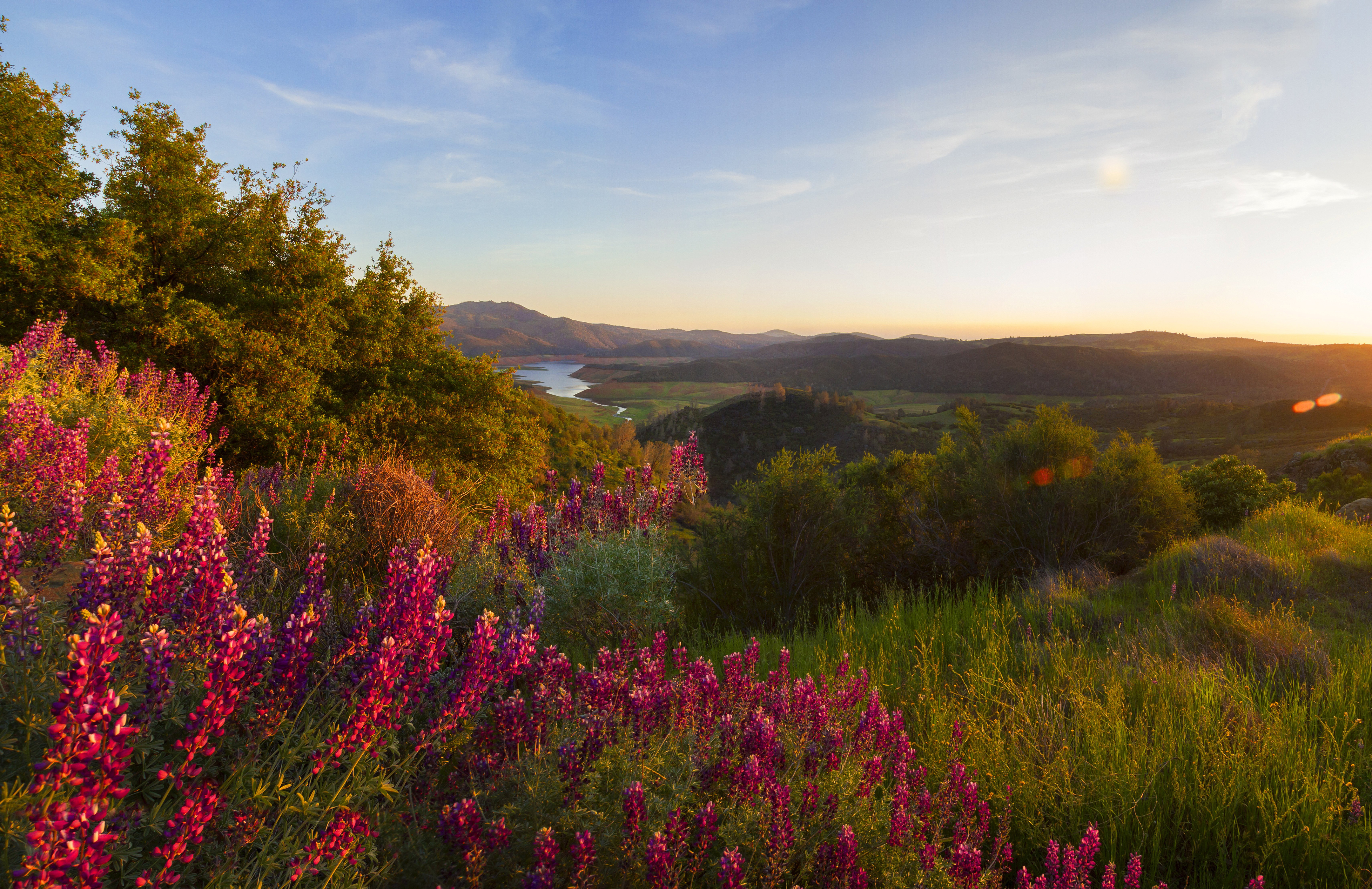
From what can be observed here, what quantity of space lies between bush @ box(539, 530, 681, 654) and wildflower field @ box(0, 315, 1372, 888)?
0.92ft

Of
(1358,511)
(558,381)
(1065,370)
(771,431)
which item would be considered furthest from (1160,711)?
(558,381)

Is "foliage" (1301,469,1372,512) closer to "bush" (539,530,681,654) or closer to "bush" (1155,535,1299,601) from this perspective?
"bush" (1155,535,1299,601)

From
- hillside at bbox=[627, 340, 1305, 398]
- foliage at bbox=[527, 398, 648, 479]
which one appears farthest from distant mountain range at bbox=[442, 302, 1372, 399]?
foliage at bbox=[527, 398, 648, 479]

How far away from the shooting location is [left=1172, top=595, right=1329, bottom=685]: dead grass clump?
4.35 meters

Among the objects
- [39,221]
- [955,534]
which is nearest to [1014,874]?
[955,534]

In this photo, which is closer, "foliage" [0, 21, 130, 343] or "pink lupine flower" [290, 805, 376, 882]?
"pink lupine flower" [290, 805, 376, 882]

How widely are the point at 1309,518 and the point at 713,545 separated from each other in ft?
29.1

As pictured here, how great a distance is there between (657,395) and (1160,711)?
123245mm

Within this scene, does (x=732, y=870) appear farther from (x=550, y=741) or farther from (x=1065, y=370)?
(x=1065, y=370)

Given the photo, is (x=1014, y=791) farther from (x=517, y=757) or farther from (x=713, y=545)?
(x=713, y=545)

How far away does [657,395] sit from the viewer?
413 feet

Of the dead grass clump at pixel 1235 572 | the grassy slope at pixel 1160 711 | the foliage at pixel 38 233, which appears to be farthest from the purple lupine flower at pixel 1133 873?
the foliage at pixel 38 233

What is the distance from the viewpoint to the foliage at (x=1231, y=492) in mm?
11500

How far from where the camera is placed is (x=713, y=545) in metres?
8.29
